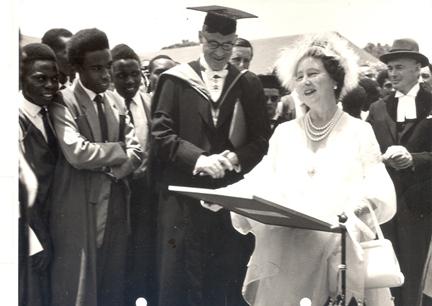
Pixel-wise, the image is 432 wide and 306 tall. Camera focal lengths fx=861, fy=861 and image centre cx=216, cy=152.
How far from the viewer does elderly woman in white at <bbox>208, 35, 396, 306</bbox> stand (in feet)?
15.0

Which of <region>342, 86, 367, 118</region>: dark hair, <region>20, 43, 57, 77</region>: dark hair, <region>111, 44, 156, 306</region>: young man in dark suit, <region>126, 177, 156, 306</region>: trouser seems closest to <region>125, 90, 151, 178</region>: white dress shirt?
<region>111, 44, 156, 306</region>: young man in dark suit

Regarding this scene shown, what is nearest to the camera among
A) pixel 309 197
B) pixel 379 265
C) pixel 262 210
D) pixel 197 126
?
pixel 262 210

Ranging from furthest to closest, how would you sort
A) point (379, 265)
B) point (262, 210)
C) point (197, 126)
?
point (197, 126) < point (379, 265) < point (262, 210)

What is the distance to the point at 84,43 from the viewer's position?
4.67 metres

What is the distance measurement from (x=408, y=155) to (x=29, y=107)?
2.07 meters

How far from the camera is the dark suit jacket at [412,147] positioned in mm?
4668

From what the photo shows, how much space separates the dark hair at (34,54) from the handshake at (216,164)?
0.98m

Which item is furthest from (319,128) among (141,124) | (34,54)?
(34,54)

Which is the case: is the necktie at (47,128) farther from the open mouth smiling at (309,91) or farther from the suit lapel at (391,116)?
the suit lapel at (391,116)

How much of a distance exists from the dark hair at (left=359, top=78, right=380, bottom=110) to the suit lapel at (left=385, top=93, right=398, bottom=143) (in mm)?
80

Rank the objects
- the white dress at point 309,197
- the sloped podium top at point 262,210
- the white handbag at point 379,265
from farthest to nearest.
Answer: the white dress at point 309,197 → the white handbag at point 379,265 → the sloped podium top at point 262,210

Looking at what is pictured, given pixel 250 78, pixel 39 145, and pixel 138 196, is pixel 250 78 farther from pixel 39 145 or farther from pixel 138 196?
pixel 39 145

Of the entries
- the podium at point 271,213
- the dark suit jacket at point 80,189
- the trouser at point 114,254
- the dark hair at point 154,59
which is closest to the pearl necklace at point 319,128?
the podium at point 271,213

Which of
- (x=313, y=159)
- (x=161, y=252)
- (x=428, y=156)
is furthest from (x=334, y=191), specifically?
(x=161, y=252)
